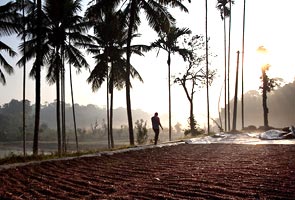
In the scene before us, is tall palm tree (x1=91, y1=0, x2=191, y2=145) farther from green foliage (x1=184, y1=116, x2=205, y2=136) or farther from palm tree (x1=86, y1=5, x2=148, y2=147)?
green foliage (x1=184, y1=116, x2=205, y2=136)

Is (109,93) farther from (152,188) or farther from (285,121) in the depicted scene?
(285,121)

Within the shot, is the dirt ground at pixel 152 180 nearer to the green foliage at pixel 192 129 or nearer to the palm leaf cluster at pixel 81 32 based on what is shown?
the palm leaf cluster at pixel 81 32

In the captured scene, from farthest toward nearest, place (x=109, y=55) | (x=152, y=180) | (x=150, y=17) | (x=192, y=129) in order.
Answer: (x=192, y=129), (x=109, y=55), (x=150, y=17), (x=152, y=180)

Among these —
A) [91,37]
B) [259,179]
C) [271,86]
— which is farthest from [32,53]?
[271,86]

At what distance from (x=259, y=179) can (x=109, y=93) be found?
2142 centimetres

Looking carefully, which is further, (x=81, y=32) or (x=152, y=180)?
(x=81, y=32)

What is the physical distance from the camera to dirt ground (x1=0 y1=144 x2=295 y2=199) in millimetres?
6285

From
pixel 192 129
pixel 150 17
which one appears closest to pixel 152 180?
pixel 150 17

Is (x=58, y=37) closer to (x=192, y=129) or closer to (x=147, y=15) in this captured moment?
(x=147, y=15)

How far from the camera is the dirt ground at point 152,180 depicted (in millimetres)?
6285

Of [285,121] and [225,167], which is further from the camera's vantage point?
[285,121]

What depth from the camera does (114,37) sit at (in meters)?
26.5

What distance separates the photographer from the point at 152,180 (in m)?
7.72

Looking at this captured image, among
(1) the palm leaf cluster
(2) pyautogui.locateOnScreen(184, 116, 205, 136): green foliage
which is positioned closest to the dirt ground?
(1) the palm leaf cluster
